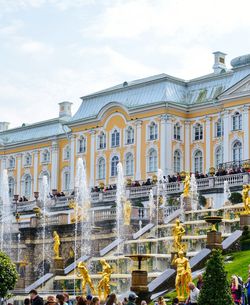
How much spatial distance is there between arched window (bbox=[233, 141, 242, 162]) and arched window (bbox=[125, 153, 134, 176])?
31.4ft

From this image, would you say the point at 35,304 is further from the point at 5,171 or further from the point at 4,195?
the point at 5,171

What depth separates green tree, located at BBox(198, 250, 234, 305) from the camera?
1808cm

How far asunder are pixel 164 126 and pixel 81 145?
1017cm

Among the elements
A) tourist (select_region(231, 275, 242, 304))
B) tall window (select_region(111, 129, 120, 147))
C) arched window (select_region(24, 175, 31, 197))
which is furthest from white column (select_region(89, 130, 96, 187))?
tourist (select_region(231, 275, 242, 304))

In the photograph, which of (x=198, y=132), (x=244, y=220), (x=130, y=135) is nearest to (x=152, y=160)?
(x=130, y=135)

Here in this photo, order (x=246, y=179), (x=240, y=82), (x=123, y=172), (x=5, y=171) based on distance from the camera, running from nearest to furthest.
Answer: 1. (x=246, y=179)
2. (x=240, y=82)
3. (x=123, y=172)
4. (x=5, y=171)

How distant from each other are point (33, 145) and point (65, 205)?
65.8 feet

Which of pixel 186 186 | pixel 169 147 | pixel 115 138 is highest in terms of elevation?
pixel 115 138

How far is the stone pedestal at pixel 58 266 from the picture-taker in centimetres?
3772

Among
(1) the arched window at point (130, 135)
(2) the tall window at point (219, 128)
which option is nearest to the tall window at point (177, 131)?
(2) the tall window at point (219, 128)

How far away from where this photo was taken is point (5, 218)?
Answer: 57.0 m

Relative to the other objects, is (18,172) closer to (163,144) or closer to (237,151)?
(163,144)

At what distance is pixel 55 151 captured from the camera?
251 feet

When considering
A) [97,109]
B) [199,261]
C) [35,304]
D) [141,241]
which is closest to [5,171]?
[97,109]
